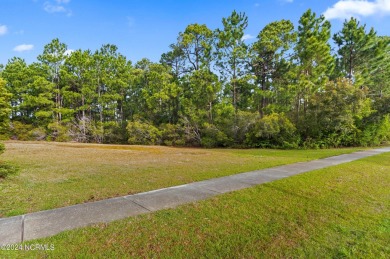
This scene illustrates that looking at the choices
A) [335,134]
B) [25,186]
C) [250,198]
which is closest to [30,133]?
[25,186]

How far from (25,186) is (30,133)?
2896 centimetres

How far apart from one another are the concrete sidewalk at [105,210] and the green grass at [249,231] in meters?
0.27

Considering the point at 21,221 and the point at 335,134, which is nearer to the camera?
the point at 21,221

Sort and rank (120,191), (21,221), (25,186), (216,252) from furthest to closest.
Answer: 1. (25,186)
2. (120,191)
3. (21,221)
4. (216,252)

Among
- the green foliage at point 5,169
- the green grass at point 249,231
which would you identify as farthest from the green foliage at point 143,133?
the green grass at point 249,231

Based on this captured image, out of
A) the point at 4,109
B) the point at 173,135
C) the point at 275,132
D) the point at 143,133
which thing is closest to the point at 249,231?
the point at 275,132

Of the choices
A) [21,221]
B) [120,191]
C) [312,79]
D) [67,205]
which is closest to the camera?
[21,221]

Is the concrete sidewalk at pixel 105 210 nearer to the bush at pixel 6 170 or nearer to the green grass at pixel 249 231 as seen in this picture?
the green grass at pixel 249 231

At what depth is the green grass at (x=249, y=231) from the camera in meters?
2.63

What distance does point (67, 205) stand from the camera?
4000mm

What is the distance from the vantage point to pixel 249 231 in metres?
3.14

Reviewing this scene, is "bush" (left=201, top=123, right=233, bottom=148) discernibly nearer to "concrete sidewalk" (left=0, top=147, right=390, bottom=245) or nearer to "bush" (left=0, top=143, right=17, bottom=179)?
"concrete sidewalk" (left=0, top=147, right=390, bottom=245)

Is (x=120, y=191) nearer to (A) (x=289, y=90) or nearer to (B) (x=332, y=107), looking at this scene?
(B) (x=332, y=107)

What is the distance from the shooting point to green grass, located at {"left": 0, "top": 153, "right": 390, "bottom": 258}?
8.64 ft
